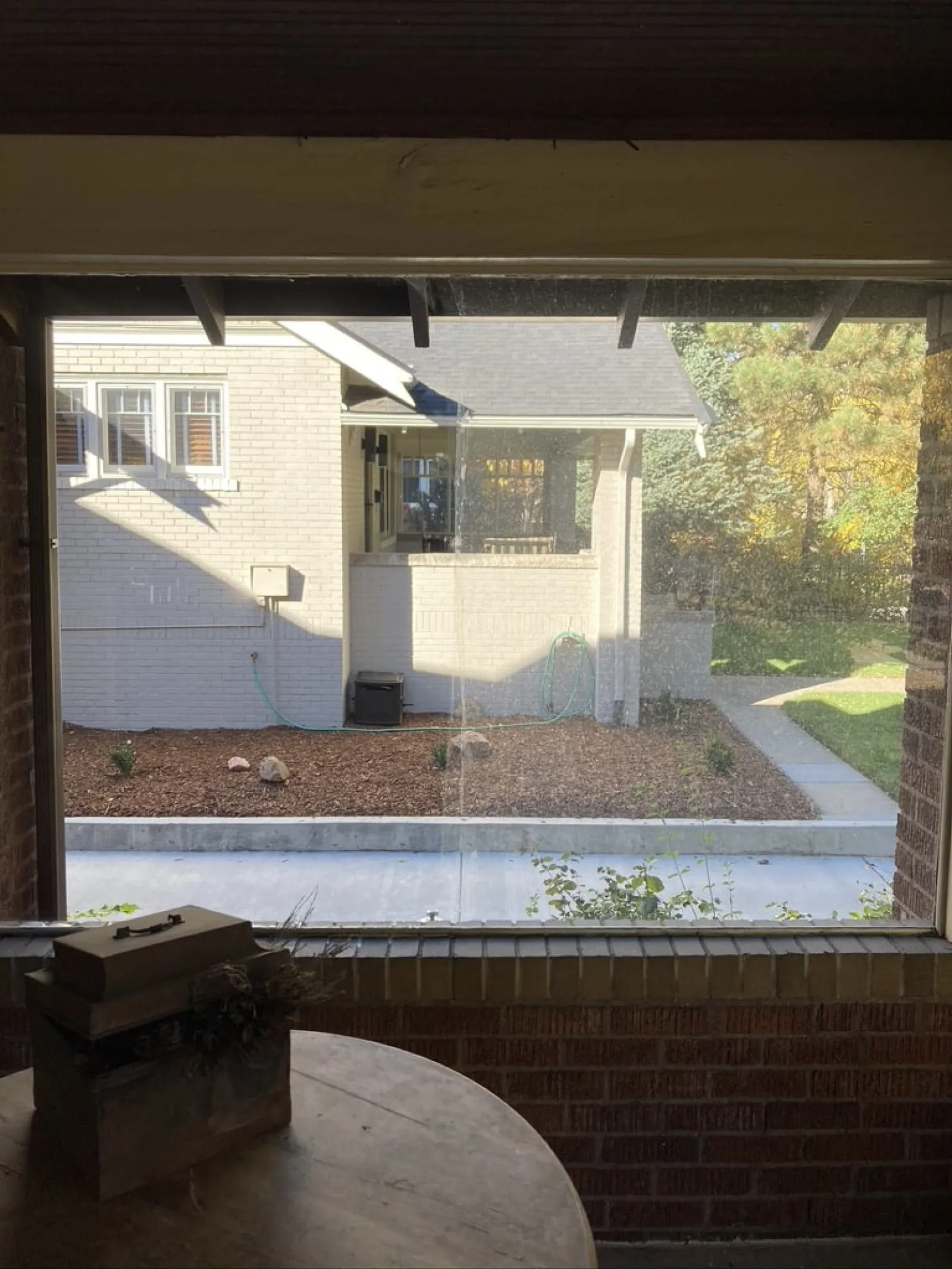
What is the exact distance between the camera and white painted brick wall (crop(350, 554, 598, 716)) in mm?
2564

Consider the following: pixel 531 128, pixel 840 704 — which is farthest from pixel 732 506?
pixel 531 128

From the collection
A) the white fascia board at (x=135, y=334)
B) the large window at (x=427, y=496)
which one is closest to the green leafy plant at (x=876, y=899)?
the large window at (x=427, y=496)

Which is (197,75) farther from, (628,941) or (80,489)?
(628,941)

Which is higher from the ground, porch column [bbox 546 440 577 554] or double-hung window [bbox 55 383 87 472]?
double-hung window [bbox 55 383 87 472]

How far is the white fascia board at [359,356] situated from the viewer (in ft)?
8.33

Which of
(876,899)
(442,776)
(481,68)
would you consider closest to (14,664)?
(442,776)

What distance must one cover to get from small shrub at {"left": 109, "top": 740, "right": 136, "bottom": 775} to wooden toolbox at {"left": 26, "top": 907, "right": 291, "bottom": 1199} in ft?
3.68

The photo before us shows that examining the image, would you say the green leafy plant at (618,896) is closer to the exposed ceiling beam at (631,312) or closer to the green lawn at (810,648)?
the green lawn at (810,648)

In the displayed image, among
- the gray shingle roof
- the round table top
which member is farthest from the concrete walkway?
the round table top

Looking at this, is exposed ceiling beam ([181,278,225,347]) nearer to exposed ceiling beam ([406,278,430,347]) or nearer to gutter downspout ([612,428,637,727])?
exposed ceiling beam ([406,278,430,347])

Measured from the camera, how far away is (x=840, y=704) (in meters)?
2.60

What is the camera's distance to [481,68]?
2.04 m

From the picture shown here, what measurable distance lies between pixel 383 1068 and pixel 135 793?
3.93 feet

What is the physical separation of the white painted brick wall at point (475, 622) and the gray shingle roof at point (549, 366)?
15.9 inches
